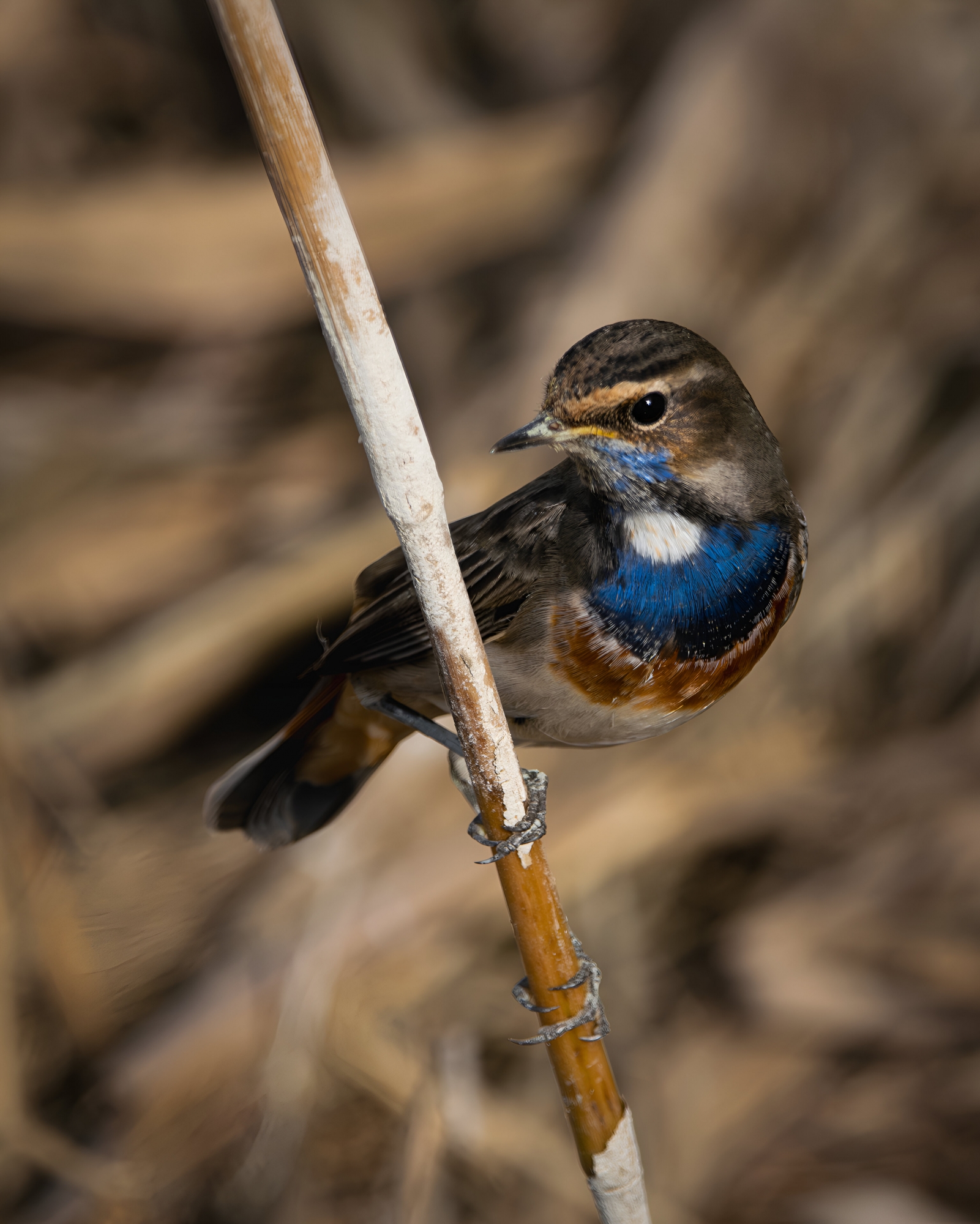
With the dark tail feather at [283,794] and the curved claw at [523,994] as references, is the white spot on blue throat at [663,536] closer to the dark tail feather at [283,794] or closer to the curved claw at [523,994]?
the curved claw at [523,994]

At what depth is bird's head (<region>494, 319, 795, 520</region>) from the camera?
1742 millimetres

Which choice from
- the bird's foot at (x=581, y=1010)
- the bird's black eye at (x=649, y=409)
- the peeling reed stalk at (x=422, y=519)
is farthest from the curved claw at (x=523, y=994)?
the bird's black eye at (x=649, y=409)

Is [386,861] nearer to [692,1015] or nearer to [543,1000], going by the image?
[692,1015]

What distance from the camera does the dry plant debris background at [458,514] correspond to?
12.4 feet

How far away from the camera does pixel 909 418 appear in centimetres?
449

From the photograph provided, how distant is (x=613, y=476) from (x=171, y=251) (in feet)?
10.3

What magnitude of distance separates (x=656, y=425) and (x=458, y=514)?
2.00 meters

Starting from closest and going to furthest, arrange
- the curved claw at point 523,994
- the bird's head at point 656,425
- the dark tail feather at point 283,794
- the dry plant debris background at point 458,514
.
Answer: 1. the bird's head at point 656,425
2. the curved claw at point 523,994
3. the dark tail feather at point 283,794
4. the dry plant debris background at point 458,514

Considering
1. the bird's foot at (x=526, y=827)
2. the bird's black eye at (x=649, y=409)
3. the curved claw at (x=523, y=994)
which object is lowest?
the curved claw at (x=523, y=994)

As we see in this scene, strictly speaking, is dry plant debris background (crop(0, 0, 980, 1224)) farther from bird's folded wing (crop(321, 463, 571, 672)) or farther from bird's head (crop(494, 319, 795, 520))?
bird's head (crop(494, 319, 795, 520))

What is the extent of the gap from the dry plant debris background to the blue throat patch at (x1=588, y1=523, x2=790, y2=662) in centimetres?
186

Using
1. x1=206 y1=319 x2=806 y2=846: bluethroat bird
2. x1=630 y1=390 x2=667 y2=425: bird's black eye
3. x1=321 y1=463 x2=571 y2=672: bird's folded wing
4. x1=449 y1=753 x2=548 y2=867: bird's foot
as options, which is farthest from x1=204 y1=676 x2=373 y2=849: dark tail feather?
x1=630 y1=390 x2=667 y2=425: bird's black eye

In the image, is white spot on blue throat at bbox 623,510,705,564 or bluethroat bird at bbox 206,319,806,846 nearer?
bluethroat bird at bbox 206,319,806,846

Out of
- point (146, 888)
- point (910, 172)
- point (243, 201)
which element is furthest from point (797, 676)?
point (243, 201)
